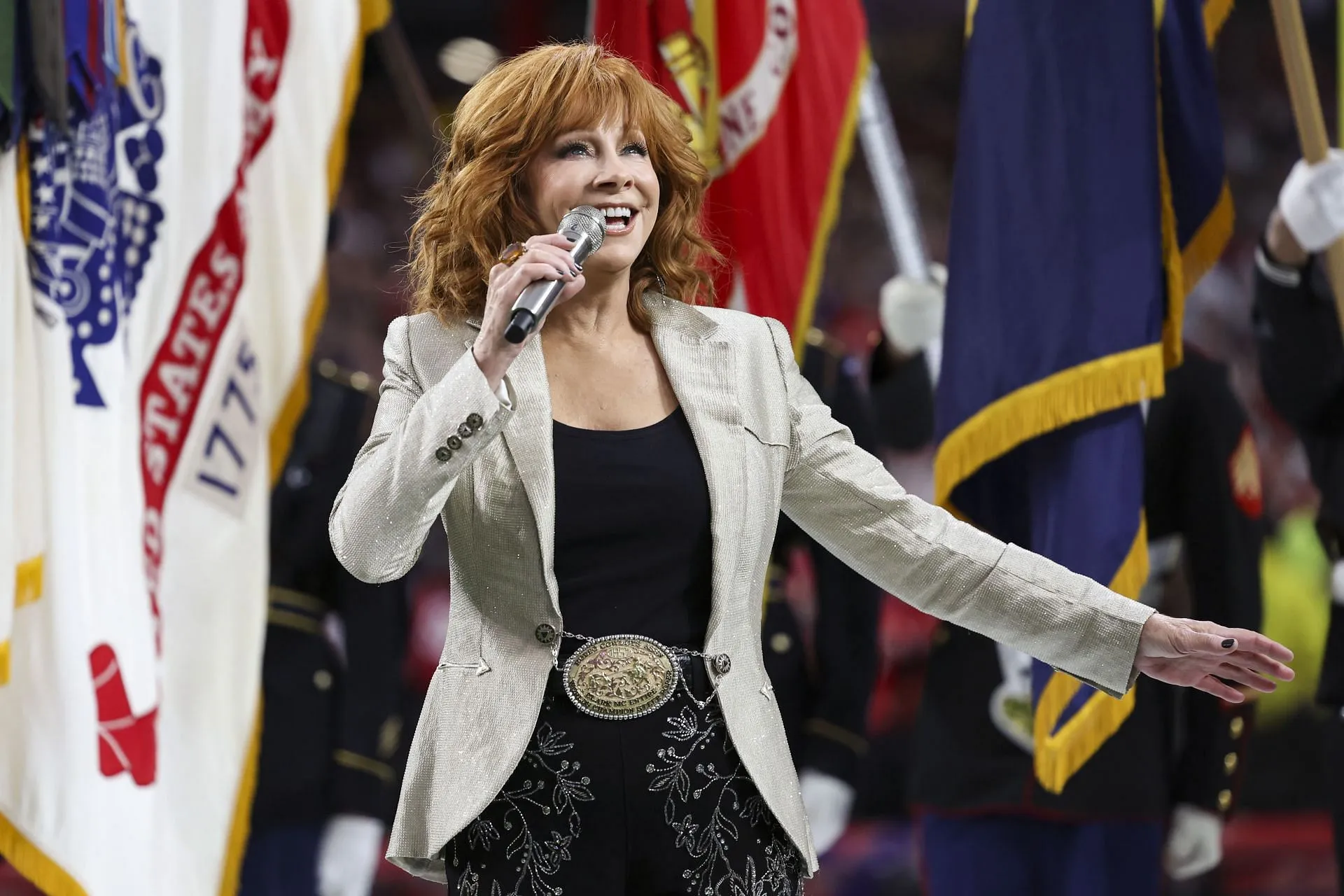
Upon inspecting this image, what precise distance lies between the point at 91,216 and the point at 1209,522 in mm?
2355

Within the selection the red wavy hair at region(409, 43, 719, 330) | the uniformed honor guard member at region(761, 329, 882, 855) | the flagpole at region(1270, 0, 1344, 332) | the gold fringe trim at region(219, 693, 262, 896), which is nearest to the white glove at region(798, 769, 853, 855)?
the uniformed honor guard member at region(761, 329, 882, 855)

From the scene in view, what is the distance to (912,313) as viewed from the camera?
358cm

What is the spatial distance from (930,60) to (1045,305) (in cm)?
100

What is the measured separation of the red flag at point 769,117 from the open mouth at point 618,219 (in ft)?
5.49

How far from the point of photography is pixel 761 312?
10.8 ft

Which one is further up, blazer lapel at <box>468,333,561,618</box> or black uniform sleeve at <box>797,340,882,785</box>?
blazer lapel at <box>468,333,561,618</box>

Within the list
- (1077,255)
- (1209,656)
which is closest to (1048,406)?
(1077,255)

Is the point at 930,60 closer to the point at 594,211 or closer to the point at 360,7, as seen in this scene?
the point at 360,7

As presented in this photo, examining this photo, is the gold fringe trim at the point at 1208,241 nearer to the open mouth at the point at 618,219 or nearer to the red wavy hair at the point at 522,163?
the red wavy hair at the point at 522,163

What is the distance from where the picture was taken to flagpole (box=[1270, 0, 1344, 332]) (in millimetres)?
2820

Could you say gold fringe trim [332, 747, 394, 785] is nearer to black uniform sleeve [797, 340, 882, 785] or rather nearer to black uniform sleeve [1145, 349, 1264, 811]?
black uniform sleeve [797, 340, 882, 785]

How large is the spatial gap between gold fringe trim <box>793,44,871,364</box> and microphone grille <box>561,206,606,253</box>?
1933 mm

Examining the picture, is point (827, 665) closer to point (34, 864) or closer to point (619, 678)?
point (34, 864)

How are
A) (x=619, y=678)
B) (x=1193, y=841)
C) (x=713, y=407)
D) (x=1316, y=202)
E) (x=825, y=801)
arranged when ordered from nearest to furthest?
(x=619, y=678) < (x=713, y=407) < (x=1316, y=202) < (x=1193, y=841) < (x=825, y=801)
